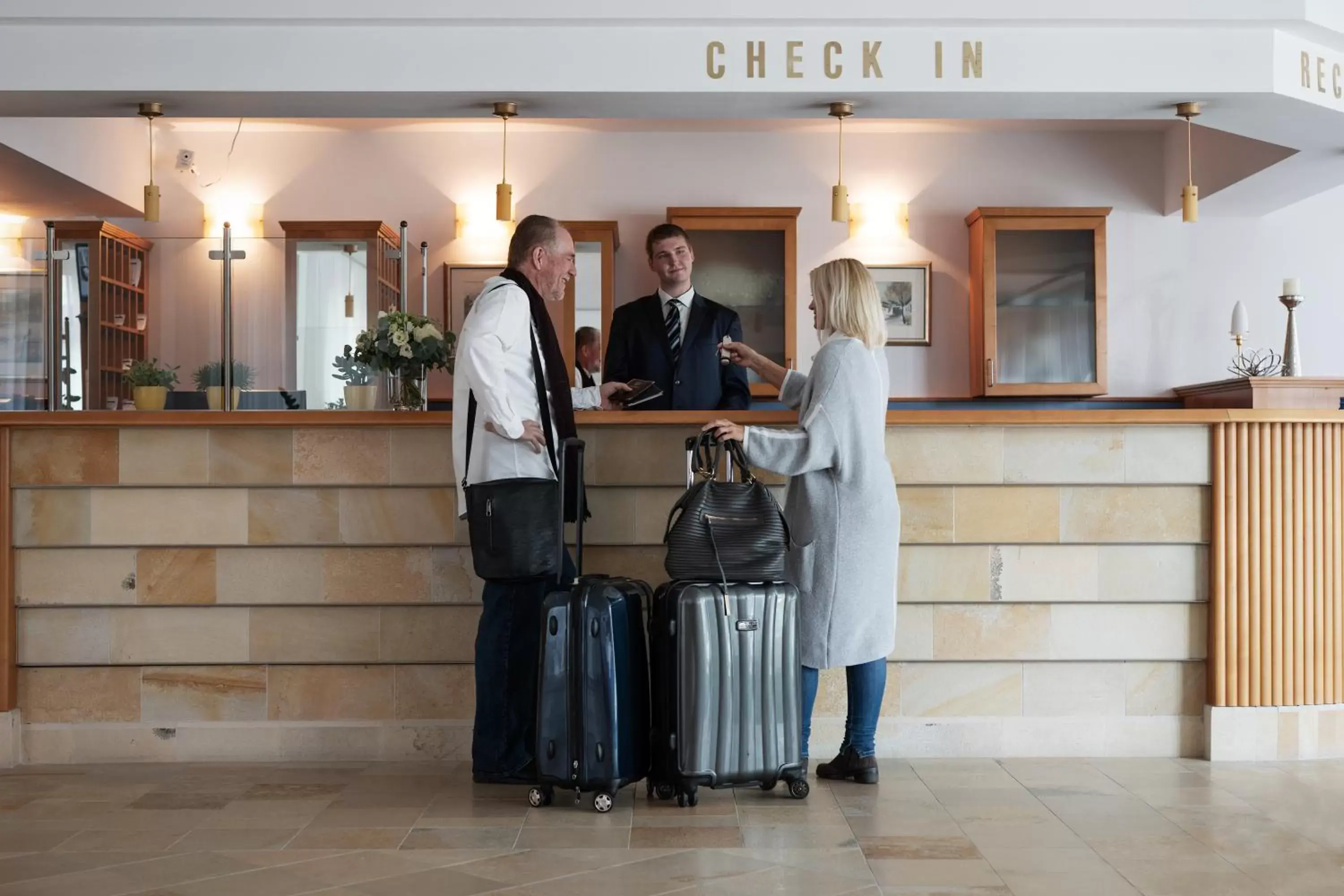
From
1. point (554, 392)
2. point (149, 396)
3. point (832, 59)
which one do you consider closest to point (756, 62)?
point (832, 59)

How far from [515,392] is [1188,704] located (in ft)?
8.01

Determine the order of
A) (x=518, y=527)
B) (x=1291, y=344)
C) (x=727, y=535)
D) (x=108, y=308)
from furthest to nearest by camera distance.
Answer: (x=1291, y=344)
(x=108, y=308)
(x=518, y=527)
(x=727, y=535)

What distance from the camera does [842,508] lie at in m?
3.65

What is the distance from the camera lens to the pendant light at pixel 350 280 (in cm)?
451

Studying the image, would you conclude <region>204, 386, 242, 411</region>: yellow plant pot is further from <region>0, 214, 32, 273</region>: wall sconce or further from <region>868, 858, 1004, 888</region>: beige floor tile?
<region>868, 858, 1004, 888</region>: beige floor tile

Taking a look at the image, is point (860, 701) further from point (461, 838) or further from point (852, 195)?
point (852, 195)

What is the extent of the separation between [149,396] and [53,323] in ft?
1.40

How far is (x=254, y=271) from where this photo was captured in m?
4.39

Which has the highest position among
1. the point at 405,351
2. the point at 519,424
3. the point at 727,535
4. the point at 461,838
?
the point at 405,351

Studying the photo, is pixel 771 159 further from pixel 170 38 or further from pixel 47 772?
pixel 47 772

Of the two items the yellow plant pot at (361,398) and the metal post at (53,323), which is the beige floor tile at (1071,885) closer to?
the yellow plant pot at (361,398)

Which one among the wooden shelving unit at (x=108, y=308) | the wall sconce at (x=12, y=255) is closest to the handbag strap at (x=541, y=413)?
the wooden shelving unit at (x=108, y=308)

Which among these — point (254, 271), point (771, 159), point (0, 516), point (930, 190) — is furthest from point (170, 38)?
point (930, 190)

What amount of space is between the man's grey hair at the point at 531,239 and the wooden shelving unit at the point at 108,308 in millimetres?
1423
